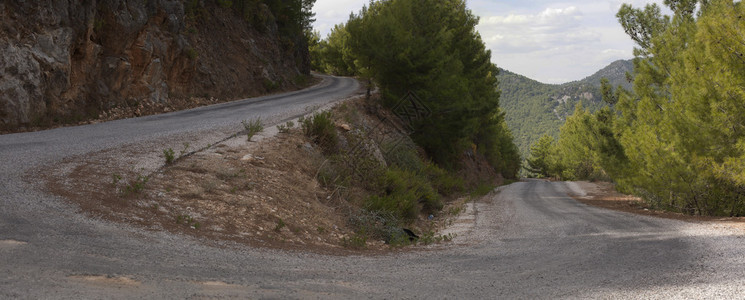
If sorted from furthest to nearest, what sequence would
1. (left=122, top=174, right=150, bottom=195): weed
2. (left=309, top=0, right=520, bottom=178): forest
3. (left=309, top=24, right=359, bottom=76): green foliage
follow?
(left=309, top=24, right=359, bottom=76): green foliage → (left=309, top=0, right=520, bottom=178): forest → (left=122, top=174, right=150, bottom=195): weed

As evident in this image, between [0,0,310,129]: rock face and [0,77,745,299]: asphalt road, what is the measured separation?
702cm

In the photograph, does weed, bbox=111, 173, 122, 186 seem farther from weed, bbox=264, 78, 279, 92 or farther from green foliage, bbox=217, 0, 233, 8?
green foliage, bbox=217, 0, 233, 8

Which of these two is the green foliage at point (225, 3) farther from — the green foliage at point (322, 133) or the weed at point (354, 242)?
the weed at point (354, 242)

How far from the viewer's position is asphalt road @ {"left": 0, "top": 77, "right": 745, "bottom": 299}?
3.88 meters

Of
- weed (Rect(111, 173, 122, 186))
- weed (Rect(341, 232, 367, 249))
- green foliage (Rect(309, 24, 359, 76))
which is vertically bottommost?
weed (Rect(341, 232, 367, 249))

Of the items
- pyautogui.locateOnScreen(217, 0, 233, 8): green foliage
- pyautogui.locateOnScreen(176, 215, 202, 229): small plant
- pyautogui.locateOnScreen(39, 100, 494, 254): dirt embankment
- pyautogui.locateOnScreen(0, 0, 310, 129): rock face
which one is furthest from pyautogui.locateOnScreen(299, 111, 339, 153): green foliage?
pyautogui.locateOnScreen(217, 0, 233, 8): green foliage

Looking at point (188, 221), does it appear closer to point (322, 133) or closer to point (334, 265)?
point (334, 265)

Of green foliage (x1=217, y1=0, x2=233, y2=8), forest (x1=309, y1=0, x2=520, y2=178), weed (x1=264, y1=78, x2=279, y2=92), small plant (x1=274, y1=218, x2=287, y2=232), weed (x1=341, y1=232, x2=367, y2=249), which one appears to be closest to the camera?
small plant (x1=274, y1=218, x2=287, y2=232)

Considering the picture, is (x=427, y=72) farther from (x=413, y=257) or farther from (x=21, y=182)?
(x=21, y=182)

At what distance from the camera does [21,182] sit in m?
6.80

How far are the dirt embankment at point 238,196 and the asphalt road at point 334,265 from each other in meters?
0.53

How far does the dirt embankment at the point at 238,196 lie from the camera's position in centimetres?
646

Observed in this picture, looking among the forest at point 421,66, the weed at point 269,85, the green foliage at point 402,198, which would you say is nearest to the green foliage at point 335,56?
the weed at point 269,85

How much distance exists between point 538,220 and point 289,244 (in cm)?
699
